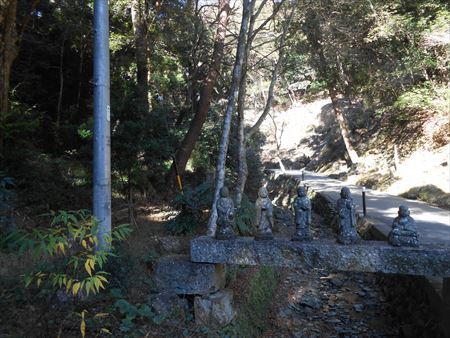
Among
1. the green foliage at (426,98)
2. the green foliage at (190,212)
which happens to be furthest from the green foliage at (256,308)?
the green foliage at (426,98)

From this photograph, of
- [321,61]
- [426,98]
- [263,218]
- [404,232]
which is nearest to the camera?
[404,232]

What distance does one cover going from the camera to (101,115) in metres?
5.02

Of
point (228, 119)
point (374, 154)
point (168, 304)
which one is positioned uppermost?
point (228, 119)

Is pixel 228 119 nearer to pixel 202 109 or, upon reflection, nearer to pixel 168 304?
pixel 168 304

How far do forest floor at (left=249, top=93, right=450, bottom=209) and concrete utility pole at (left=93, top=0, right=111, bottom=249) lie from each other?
11.3 meters

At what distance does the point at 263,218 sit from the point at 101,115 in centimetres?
274

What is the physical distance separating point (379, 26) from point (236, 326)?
645 inches

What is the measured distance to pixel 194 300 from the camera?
17.5ft

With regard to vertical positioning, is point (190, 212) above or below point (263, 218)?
below

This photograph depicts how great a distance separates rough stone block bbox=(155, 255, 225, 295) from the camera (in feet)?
17.4

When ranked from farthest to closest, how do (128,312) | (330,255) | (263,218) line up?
(263,218), (330,255), (128,312)

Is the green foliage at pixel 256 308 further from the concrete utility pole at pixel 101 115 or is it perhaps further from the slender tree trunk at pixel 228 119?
the concrete utility pole at pixel 101 115

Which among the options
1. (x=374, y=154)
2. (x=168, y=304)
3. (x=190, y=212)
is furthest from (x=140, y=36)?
(x=374, y=154)

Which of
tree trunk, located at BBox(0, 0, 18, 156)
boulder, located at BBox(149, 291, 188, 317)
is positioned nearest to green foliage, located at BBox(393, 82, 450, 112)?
boulder, located at BBox(149, 291, 188, 317)
